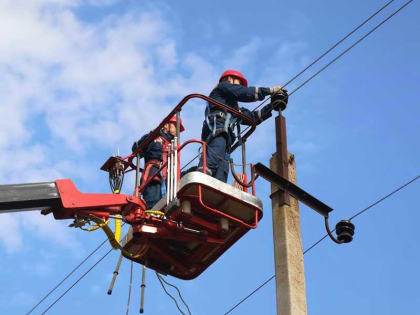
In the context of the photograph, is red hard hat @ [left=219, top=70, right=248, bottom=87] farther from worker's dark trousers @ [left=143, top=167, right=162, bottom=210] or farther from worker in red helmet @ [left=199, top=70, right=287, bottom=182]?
worker's dark trousers @ [left=143, top=167, right=162, bottom=210]

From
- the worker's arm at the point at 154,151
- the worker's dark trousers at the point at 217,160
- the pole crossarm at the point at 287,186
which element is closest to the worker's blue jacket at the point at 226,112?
the worker's dark trousers at the point at 217,160

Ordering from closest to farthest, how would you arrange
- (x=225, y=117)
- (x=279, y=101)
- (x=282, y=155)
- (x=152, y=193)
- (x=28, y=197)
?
(x=282, y=155) → (x=28, y=197) → (x=279, y=101) → (x=225, y=117) → (x=152, y=193)

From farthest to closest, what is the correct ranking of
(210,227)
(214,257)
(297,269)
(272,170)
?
(214,257), (210,227), (272,170), (297,269)

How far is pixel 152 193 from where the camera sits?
36.1ft

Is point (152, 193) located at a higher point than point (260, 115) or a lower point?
lower

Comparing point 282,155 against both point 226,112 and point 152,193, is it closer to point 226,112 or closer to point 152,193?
point 226,112

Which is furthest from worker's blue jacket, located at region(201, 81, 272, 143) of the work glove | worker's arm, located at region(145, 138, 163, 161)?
worker's arm, located at region(145, 138, 163, 161)

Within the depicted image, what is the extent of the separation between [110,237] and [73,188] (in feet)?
2.63

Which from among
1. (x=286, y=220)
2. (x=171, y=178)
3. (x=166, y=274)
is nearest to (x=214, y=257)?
(x=166, y=274)

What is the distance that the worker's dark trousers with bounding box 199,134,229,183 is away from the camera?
10172mm

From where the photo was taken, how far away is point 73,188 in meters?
10.2

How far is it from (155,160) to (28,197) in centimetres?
209

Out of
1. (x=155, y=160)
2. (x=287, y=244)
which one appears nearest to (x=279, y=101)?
(x=155, y=160)

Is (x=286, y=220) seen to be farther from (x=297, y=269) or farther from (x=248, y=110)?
(x=248, y=110)
